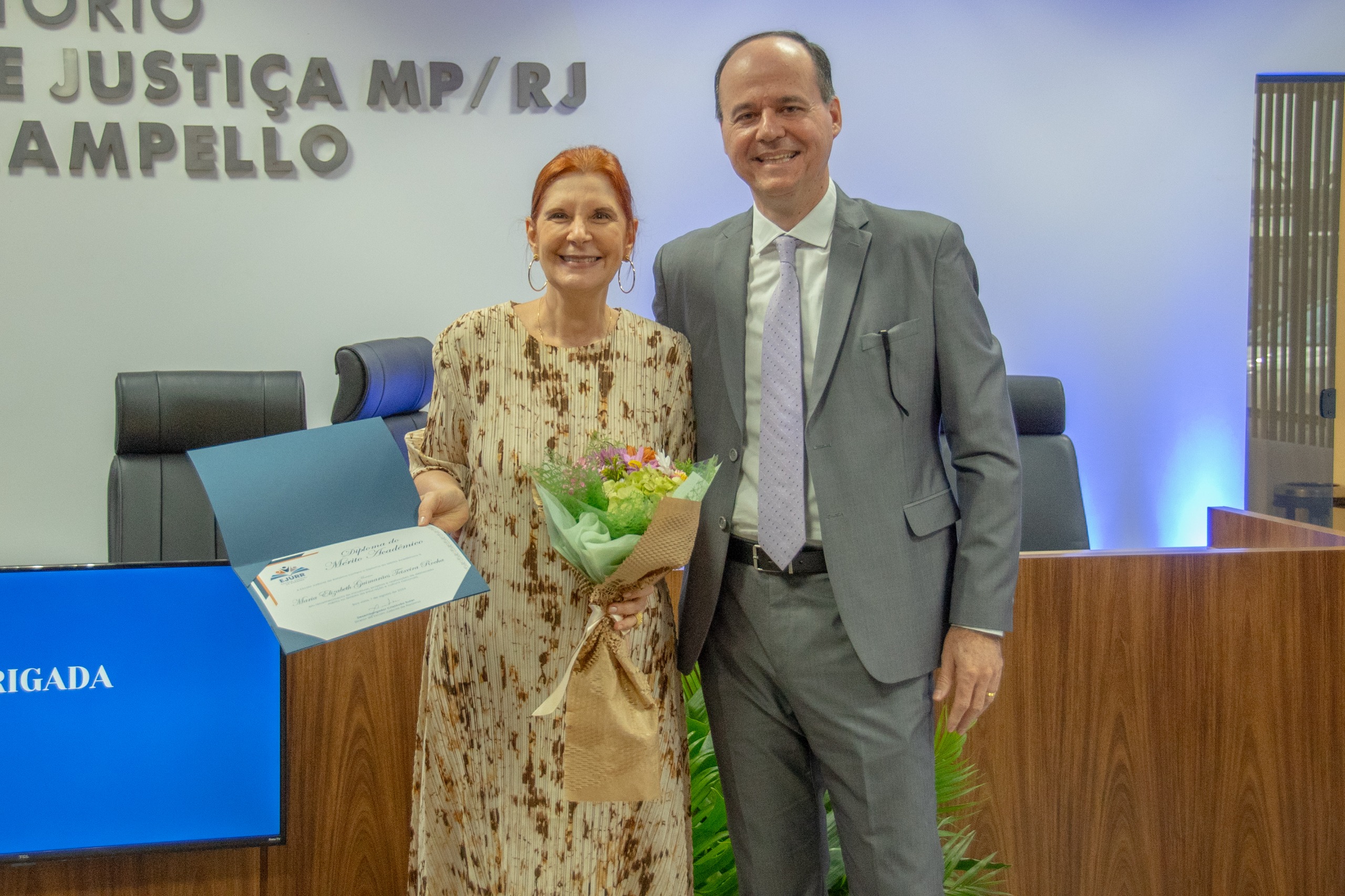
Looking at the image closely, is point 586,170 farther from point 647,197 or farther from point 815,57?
point 647,197

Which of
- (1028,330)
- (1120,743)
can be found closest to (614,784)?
(1120,743)

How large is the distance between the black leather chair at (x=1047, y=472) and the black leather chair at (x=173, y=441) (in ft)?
7.36

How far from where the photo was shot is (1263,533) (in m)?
2.50

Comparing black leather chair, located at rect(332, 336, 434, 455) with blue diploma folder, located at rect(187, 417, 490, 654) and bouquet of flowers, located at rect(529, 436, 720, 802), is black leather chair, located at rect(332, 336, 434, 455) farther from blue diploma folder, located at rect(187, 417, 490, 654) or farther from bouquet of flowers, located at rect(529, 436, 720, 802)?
bouquet of flowers, located at rect(529, 436, 720, 802)

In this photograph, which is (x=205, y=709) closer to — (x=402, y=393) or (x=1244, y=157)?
(x=402, y=393)

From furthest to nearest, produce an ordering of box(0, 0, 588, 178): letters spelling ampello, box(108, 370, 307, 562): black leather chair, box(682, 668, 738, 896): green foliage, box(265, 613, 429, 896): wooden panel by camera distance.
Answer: box(0, 0, 588, 178): letters spelling ampello
box(108, 370, 307, 562): black leather chair
box(682, 668, 738, 896): green foliage
box(265, 613, 429, 896): wooden panel

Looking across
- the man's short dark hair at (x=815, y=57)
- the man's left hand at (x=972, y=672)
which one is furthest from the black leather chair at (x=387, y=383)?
the man's left hand at (x=972, y=672)

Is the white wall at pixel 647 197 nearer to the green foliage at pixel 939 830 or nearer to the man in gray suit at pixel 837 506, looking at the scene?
the green foliage at pixel 939 830

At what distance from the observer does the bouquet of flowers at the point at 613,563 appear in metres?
1.20

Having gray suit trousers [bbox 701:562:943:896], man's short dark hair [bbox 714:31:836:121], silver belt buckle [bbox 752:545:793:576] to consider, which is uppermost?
man's short dark hair [bbox 714:31:836:121]

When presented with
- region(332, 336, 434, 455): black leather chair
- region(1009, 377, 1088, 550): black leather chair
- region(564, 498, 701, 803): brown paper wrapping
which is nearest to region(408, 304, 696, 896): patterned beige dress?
region(564, 498, 701, 803): brown paper wrapping

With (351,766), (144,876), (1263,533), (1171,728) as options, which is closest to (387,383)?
(351,766)

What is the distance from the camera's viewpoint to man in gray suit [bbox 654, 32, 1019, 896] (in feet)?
4.57

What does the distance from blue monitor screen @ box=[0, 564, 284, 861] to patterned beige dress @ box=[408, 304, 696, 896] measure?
0.39 meters
